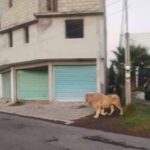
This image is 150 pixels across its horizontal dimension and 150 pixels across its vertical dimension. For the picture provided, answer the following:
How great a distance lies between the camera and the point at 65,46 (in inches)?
1105

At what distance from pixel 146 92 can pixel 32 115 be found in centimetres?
1030

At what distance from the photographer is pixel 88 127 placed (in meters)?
17.9

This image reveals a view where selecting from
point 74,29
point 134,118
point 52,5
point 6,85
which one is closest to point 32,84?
point 6,85

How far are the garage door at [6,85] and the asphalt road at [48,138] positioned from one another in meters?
14.9

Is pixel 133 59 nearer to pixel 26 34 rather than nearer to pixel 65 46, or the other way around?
pixel 65 46

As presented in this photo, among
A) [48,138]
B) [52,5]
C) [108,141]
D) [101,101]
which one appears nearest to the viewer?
[108,141]

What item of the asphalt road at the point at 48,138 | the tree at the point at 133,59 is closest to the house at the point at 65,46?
the tree at the point at 133,59

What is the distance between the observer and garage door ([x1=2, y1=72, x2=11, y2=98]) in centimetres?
3422

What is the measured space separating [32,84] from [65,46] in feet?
14.8

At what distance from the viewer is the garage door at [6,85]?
3422 centimetres

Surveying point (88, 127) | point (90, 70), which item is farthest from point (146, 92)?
point (88, 127)

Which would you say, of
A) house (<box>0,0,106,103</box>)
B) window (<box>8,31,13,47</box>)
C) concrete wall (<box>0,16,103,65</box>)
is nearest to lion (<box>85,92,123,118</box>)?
house (<box>0,0,106,103</box>)

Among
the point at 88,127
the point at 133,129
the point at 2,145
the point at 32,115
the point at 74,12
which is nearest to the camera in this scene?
the point at 2,145

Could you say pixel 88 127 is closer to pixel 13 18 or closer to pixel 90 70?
pixel 90 70
